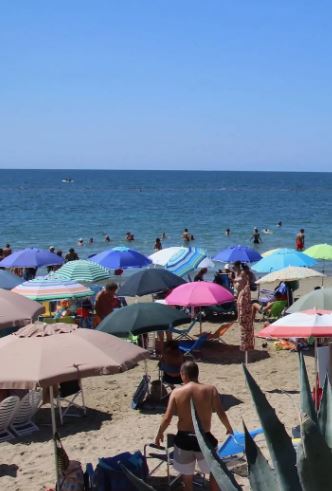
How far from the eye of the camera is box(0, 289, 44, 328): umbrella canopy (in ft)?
28.0

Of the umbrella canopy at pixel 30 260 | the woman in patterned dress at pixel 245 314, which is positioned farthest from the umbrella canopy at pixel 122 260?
the woman in patterned dress at pixel 245 314

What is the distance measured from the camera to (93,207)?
6894 cm

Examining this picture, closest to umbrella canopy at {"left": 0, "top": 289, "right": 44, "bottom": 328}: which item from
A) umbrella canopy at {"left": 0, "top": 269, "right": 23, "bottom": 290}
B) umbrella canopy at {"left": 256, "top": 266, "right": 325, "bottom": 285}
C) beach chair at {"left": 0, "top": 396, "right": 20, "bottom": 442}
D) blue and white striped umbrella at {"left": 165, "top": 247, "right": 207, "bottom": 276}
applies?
beach chair at {"left": 0, "top": 396, "right": 20, "bottom": 442}

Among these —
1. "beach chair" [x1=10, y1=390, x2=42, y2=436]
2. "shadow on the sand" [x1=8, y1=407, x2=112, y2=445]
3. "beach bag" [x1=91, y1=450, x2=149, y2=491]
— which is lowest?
"shadow on the sand" [x1=8, y1=407, x2=112, y2=445]

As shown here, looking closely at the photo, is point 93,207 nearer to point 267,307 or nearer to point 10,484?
point 267,307

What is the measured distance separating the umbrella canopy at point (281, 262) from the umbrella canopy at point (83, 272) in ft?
11.7

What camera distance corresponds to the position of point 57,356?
546cm

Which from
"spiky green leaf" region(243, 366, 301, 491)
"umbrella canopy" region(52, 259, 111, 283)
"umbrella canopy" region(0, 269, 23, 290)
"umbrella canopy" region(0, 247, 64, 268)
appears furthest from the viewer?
"umbrella canopy" region(0, 247, 64, 268)

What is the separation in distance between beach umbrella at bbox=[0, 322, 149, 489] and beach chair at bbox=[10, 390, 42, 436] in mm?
2171

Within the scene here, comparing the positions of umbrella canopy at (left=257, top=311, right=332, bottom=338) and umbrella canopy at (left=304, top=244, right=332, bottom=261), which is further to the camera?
umbrella canopy at (left=304, top=244, right=332, bottom=261)

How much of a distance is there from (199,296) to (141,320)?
2288mm

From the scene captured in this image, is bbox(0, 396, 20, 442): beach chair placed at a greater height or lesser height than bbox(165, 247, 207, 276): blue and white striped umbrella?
lesser

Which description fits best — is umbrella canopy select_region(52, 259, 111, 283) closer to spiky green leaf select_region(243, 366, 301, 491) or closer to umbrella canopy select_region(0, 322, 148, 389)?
umbrella canopy select_region(0, 322, 148, 389)

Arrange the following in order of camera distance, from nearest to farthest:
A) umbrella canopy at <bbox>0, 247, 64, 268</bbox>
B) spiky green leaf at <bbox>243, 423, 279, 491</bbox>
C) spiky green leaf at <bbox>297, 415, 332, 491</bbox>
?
1. spiky green leaf at <bbox>297, 415, 332, 491</bbox>
2. spiky green leaf at <bbox>243, 423, 279, 491</bbox>
3. umbrella canopy at <bbox>0, 247, 64, 268</bbox>
